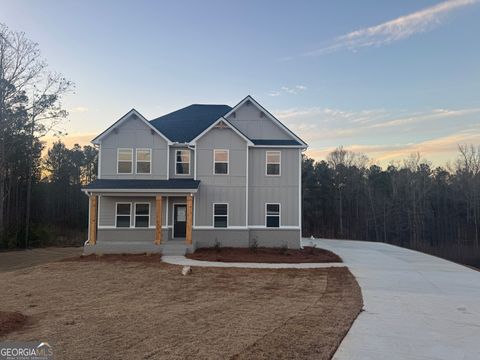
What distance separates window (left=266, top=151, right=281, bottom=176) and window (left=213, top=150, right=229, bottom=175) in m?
2.30

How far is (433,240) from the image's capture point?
5106 cm

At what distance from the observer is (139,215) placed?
20938mm

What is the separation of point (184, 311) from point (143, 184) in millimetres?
12537

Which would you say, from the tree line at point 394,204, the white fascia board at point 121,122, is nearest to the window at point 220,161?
the white fascia board at point 121,122

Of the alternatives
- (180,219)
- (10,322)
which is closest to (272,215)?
(180,219)

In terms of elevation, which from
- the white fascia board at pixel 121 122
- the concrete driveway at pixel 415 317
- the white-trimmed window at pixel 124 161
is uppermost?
the white fascia board at pixel 121 122

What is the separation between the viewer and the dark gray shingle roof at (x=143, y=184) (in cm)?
1955

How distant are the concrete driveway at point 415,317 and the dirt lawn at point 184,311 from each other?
415 millimetres

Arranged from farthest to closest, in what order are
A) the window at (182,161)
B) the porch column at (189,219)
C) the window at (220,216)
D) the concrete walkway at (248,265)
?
the window at (182,161) < the window at (220,216) < the porch column at (189,219) < the concrete walkway at (248,265)

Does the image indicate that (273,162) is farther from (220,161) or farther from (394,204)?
(394,204)

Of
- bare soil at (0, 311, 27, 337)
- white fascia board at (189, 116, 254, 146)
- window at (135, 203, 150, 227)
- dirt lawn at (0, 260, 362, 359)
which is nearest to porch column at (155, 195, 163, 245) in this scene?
window at (135, 203, 150, 227)

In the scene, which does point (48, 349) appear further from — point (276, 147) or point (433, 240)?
point (433, 240)

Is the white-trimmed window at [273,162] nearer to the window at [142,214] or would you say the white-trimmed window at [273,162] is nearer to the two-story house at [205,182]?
the two-story house at [205,182]

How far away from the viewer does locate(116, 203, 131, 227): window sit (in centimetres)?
2081
